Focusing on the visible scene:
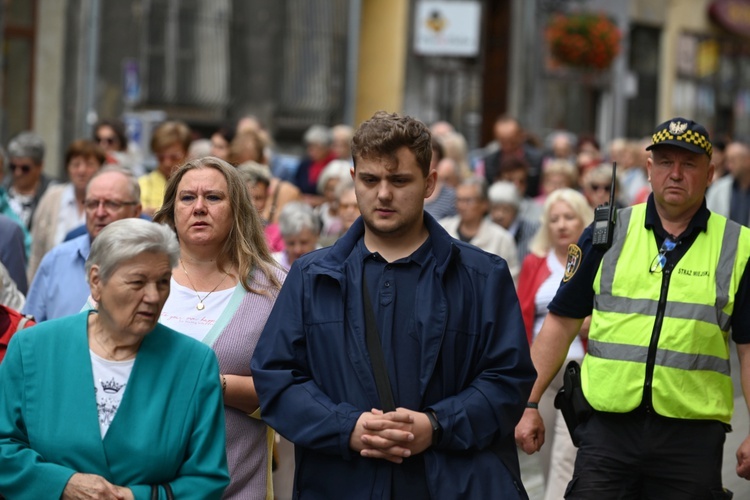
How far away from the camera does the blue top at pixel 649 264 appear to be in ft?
19.6

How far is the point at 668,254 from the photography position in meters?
6.07

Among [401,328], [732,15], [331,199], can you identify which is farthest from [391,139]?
[732,15]

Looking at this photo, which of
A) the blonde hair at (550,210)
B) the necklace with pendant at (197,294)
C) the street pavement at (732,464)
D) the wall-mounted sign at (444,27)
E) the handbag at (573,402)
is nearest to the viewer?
the necklace with pendant at (197,294)

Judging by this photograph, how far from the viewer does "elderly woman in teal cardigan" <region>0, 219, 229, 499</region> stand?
466cm

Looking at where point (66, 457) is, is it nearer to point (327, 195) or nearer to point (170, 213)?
point (170, 213)

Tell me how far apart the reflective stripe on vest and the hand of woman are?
2.24 meters

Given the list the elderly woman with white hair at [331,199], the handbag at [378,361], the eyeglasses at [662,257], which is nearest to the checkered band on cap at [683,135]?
the eyeglasses at [662,257]

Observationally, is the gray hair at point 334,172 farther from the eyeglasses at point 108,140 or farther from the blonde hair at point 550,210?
the blonde hair at point 550,210

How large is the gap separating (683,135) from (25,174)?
663cm

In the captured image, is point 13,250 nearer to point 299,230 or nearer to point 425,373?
point 299,230

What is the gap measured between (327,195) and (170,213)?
689 cm

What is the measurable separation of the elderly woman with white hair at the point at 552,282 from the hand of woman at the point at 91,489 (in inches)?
159

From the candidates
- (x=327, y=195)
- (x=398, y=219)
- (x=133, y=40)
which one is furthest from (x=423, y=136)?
(x=133, y=40)

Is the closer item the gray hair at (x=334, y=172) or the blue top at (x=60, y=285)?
the blue top at (x=60, y=285)
